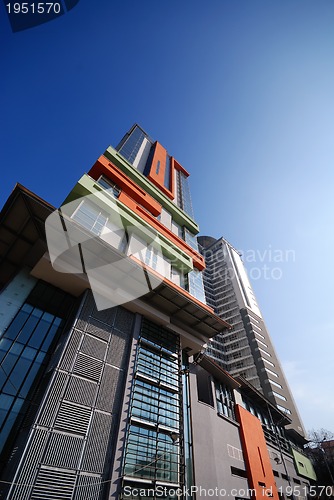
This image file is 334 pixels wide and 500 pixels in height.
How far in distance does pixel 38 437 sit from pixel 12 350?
4448 mm

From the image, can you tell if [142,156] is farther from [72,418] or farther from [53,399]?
[72,418]

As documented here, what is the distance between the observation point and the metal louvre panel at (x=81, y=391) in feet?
36.7

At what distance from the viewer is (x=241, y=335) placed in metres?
65.3

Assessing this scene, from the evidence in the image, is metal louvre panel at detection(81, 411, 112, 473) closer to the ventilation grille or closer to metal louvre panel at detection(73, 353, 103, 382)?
metal louvre panel at detection(73, 353, 103, 382)

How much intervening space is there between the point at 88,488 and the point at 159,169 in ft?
112

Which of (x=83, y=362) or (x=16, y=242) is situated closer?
(x=83, y=362)

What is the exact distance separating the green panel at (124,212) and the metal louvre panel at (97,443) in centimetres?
1237

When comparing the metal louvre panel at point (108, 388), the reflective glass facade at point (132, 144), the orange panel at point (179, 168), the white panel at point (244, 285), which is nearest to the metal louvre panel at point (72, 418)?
the metal louvre panel at point (108, 388)

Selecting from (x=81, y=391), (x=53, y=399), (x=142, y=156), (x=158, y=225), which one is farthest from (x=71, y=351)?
(x=142, y=156)

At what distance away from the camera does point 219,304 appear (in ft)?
253

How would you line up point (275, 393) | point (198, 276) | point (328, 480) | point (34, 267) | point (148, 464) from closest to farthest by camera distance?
1. point (148, 464)
2. point (34, 267)
3. point (198, 276)
4. point (328, 480)
5. point (275, 393)

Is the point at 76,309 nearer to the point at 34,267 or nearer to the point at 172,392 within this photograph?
the point at 34,267

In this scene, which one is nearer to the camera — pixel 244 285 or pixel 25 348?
pixel 25 348

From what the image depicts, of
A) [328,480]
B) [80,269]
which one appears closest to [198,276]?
[80,269]
